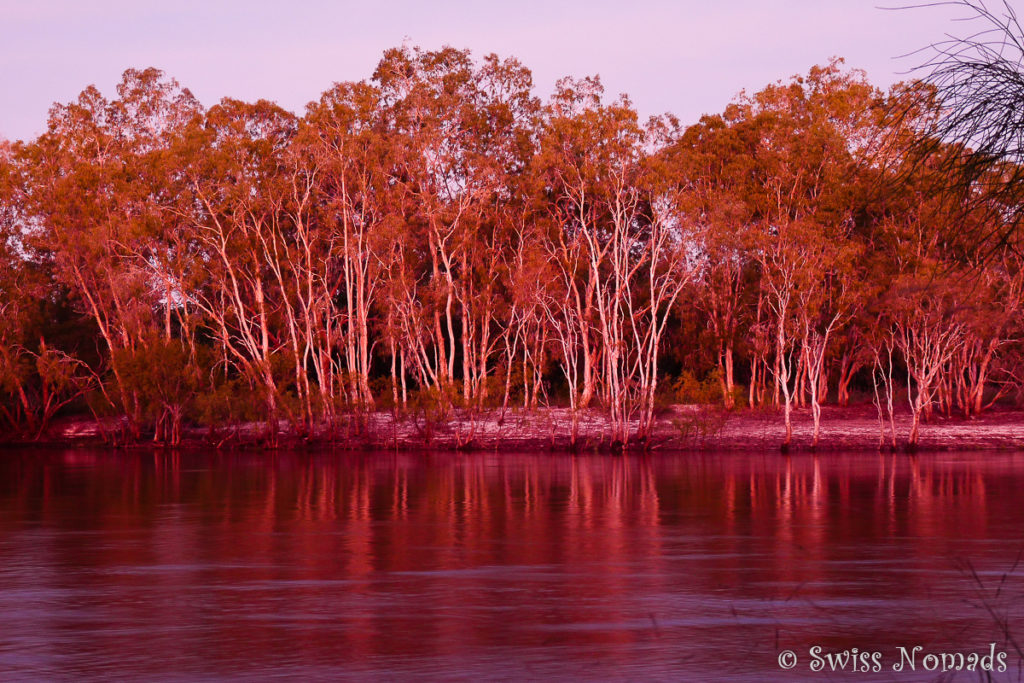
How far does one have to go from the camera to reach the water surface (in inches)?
452

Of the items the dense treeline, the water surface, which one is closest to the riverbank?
the dense treeline

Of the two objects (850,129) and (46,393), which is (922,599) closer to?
(850,129)

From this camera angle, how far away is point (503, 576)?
53.9 feet

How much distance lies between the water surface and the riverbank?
12758 mm

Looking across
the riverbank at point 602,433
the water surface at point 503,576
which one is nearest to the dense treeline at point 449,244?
the riverbank at point 602,433

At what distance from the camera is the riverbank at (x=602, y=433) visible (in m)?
45.1

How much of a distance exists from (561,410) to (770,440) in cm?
949

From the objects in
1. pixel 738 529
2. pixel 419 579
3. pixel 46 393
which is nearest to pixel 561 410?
pixel 46 393

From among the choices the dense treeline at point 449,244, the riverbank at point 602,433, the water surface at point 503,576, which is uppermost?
the dense treeline at point 449,244

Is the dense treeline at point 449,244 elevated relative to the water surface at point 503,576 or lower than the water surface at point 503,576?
elevated

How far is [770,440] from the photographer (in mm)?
45656

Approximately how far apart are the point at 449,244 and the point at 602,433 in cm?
1407

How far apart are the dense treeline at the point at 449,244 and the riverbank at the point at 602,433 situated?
0.79 metres

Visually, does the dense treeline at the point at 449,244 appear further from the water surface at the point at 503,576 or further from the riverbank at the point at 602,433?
the water surface at the point at 503,576
